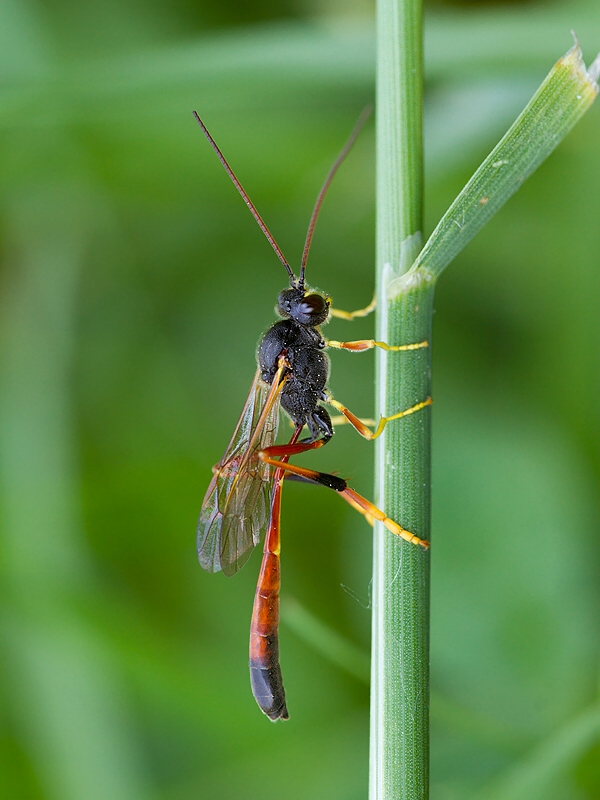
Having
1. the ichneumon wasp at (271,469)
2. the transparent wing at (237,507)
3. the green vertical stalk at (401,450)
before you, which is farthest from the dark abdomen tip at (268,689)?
the green vertical stalk at (401,450)

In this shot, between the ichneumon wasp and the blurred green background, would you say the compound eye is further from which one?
the blurred green background

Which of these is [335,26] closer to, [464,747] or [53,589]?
[53,589]

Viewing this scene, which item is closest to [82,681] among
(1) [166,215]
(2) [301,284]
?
(2) [301,284]

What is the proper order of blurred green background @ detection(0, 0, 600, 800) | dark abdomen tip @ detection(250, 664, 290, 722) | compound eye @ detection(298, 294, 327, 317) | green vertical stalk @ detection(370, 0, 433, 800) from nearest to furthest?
green vertical stalk @ detection(370, 0, 433, 800)
dark abdomen tip @ detection(250, 664, 290, 722)
compound eye @ detection(298, 294, 327, 317)
blurred green background @ detection(0, 0, 600, 800)

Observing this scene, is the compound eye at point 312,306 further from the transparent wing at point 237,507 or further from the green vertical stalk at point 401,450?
the green vertical stalk at point 401,450

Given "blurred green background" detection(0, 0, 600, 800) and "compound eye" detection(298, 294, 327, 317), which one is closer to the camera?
"compound eye" detection(298, 294, 327, 317)

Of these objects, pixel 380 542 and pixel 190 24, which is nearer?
pixel 380 542

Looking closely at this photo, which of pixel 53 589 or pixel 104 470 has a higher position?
pixel 104 470

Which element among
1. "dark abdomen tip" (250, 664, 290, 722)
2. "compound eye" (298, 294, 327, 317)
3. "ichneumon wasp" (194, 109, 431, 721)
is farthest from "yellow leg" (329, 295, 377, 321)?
"dark abdomen tip" (250, 664, 290, 722)
